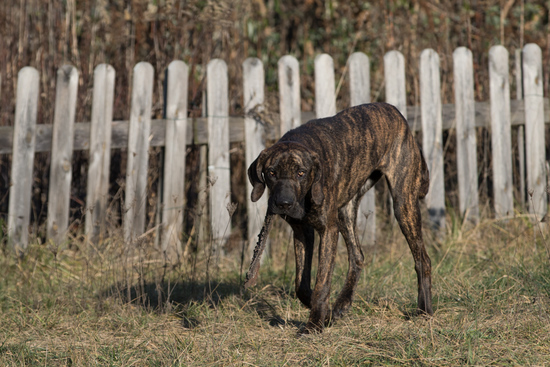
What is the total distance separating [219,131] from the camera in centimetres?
518

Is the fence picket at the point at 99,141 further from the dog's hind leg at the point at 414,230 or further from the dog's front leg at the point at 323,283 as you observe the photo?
the dog's hind leg at the point at 414,230

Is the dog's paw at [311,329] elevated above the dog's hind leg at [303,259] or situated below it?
below

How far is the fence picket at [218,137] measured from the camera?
5164mm

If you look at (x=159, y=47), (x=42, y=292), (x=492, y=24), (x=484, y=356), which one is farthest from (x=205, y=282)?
(x=492, y=24)

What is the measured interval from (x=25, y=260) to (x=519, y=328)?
3588 millimetres

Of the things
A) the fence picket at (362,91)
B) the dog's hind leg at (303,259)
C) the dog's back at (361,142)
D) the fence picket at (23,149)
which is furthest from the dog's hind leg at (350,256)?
the fence picket at (23,149)

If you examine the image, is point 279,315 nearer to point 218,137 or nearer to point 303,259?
point 303,259

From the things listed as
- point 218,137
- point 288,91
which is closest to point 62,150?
point 218,137

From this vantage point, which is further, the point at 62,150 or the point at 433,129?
the point at 433,129

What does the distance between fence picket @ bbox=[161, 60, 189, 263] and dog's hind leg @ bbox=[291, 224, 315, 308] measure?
64.8 inches

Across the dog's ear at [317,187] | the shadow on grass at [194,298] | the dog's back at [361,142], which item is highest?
the dog's back at [361,142]

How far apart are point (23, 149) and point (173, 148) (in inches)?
46.4

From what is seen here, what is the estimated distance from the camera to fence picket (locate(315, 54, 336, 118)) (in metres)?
5.32

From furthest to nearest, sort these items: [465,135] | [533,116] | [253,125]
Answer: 1. [533,116]
2. [465,135]
3. [253,125]
